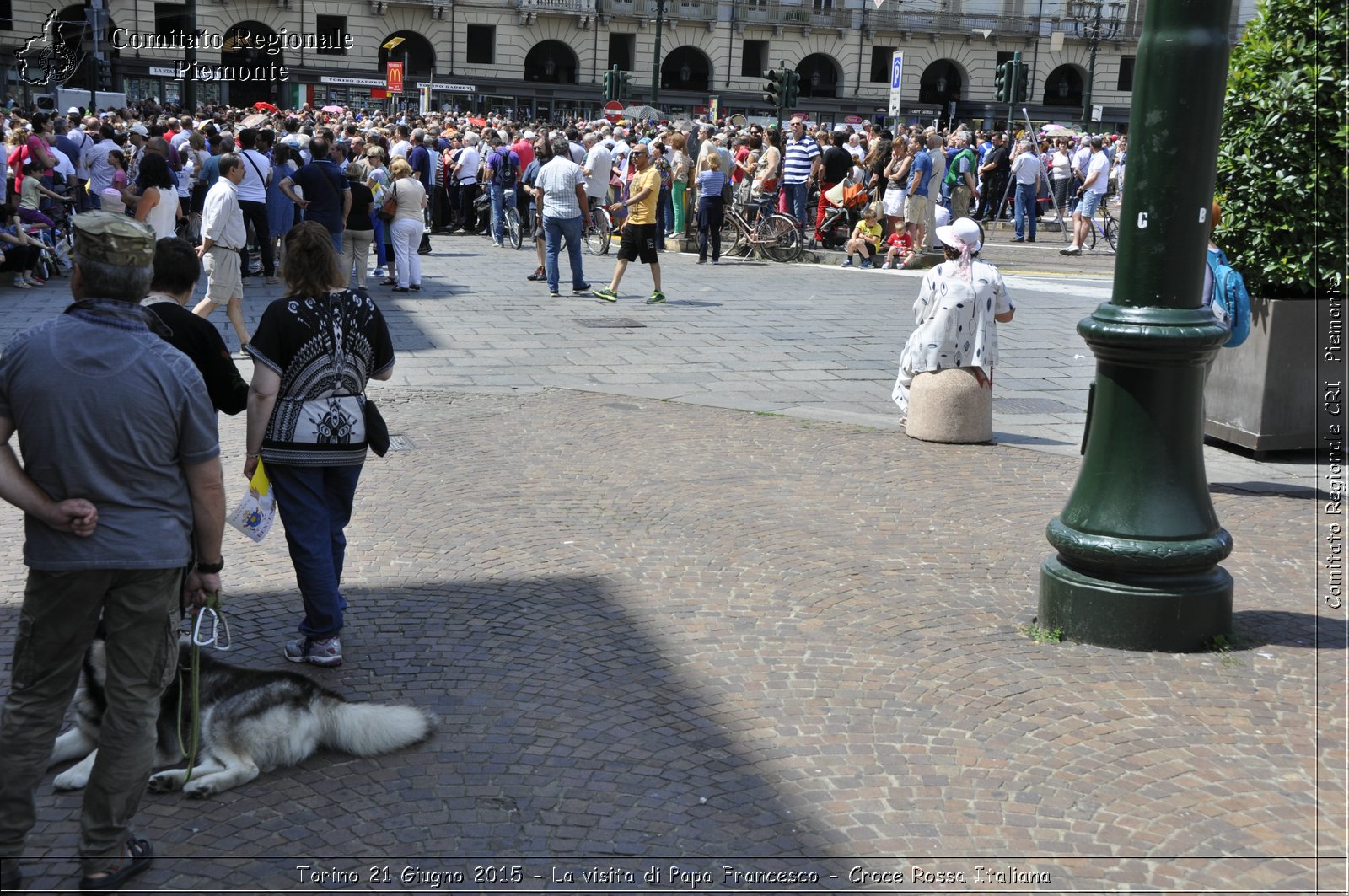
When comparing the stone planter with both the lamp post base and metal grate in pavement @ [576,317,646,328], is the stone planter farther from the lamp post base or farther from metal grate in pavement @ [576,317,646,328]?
metal grate in pavement @ [576,317,646,328]

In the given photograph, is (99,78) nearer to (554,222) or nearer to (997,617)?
(554,222)

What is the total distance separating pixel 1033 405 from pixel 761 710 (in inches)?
247

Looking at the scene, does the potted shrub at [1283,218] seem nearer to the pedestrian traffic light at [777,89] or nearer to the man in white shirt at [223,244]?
Result: the man in white shirt at [223,244]

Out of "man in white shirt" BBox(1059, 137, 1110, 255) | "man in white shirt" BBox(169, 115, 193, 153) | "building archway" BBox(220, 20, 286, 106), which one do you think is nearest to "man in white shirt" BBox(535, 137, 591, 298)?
"man in white shirt" BBox(169, 115, 193, 153)

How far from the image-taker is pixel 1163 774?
4215 mm

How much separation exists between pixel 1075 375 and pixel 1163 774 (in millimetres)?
7852

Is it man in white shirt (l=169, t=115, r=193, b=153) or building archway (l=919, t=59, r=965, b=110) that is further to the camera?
building archway (l=919, t=59, r=965, b=110)

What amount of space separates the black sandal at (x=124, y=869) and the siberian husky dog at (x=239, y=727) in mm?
391

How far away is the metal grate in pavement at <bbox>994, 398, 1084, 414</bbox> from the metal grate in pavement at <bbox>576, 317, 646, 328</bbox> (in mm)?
4411

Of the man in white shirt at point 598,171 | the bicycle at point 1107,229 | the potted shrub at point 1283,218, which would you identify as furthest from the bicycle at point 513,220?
the potted shrub at point 1283,218

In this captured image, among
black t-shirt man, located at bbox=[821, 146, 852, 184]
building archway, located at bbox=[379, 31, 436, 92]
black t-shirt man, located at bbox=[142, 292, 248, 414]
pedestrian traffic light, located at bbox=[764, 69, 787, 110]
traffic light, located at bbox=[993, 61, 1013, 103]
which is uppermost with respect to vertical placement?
building archway, located at bbox=[379, 31, 436, 92]

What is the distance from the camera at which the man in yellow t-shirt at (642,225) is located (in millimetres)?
14266

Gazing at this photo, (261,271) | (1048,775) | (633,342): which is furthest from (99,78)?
(1048,775)

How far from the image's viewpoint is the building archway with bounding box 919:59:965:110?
75.8 m
